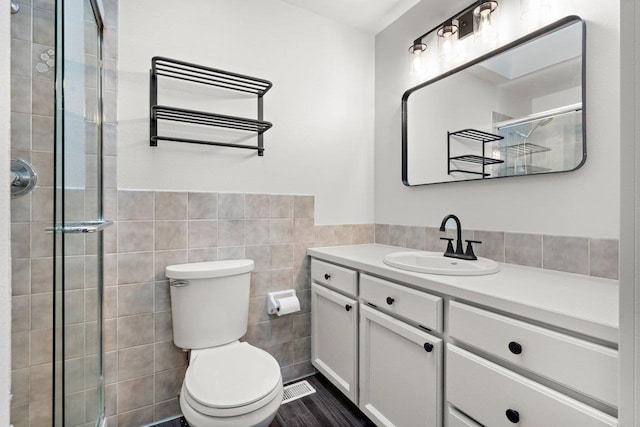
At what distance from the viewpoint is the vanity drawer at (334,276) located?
1.62 metres

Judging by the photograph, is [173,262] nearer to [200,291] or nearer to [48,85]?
[200,291]

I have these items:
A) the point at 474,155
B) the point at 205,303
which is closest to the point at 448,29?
the point at 474,155

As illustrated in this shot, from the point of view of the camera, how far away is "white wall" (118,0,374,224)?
1.58 metres

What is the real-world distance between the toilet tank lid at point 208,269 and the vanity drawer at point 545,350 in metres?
1.04

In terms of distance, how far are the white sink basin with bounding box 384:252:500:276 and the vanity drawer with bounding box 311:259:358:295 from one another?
8.5 inches

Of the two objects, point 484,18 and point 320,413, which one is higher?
point 484,18

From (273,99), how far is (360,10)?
2.84 feet

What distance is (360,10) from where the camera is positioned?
2.08 meters

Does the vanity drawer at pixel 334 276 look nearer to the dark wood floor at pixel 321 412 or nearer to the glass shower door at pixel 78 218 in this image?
the dark wood floor at pixel 321 412

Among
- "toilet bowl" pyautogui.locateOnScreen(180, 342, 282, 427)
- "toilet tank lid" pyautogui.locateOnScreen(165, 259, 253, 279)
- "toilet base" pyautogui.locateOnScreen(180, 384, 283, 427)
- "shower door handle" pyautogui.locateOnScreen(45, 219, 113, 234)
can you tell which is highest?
"shower door handle" pyautogui.locateOnScreen(45, 219, 113, 234)

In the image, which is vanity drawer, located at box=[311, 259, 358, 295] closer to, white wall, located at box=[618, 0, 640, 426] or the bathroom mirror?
the bathroom mirror

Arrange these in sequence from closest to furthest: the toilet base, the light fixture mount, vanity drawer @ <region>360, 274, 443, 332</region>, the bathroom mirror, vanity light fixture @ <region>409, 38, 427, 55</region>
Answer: the toilet base
vanity drawer @ <region>360, 274, 443, 332</region>
the bathroom mirror
the light fixture mount
vanity light fixture @ <region>409, 38, 427, 55</region>

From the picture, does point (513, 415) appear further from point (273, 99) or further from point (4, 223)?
point (273, 99)

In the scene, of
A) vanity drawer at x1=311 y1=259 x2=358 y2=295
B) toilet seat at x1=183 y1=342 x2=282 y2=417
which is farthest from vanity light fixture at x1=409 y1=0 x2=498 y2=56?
toilet seat at x1=183 y1=342 x2=282 y2=417
